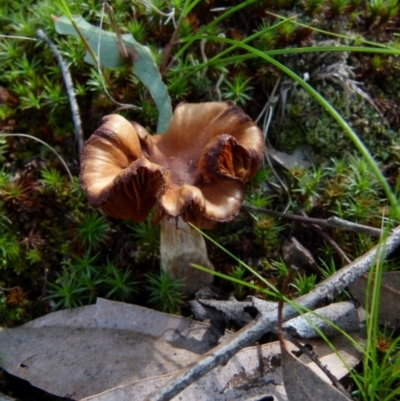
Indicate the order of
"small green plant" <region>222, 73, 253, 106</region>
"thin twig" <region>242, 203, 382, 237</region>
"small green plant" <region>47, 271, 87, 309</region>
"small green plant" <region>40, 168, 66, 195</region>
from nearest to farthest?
"thin twig" <region>242, 203, 382, 237</region>
"small green plant" <region>47, 271, 87, 309</region>
"small green plant" <region>40, 168, 66, 195</region>
"small green plant" <region>222, 73, 253, 106</region>

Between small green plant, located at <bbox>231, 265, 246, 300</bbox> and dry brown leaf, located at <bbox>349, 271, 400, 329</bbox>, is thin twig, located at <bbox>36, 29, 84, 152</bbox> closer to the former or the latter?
small green plant, located at <bbox>231, 265, 246, 300</bbox>

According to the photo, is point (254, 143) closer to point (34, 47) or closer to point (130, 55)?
point (130, 55)

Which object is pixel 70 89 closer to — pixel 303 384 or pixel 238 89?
pixel 238 89

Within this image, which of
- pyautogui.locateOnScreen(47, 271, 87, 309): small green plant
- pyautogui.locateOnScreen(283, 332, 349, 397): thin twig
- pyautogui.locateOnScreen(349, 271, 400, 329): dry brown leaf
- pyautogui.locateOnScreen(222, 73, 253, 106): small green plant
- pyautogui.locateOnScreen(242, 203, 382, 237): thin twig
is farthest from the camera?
pyautogui.locateOnScreen(222, 73, 253, 106): small green plant

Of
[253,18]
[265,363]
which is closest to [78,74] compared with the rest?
[253,18]

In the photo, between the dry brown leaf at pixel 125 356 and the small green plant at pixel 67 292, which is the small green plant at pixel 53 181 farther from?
the dry brown leaf at pixel 125 356

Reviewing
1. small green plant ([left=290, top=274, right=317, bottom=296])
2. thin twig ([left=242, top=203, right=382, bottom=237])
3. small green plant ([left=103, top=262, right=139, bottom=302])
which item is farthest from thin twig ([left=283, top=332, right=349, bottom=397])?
small green plant ([left=103, top=262, right=139, bottom=302])

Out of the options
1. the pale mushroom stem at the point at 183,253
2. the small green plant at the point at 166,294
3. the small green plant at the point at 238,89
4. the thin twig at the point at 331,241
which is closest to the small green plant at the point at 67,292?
the small green plant at the point at 166,294
